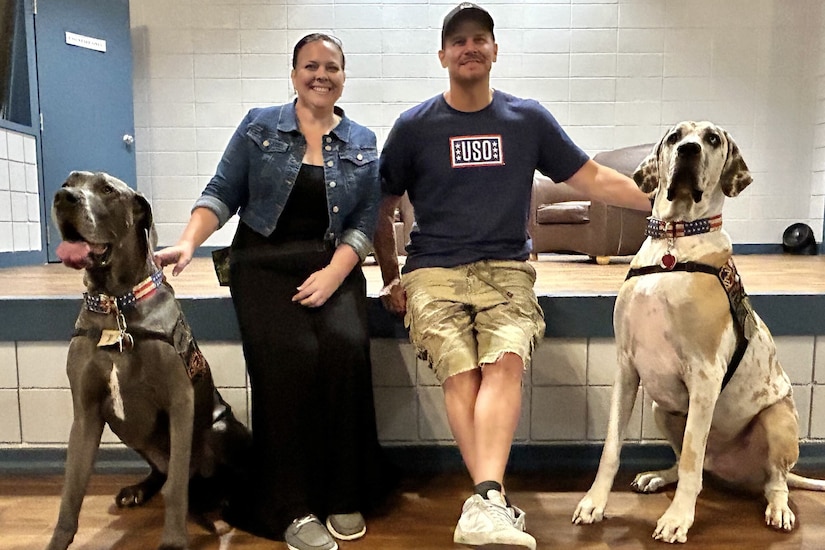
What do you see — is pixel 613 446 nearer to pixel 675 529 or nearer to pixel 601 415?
pixel 675 529

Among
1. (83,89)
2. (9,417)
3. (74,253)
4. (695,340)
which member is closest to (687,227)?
(695,340)

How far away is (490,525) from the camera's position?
1.43 m

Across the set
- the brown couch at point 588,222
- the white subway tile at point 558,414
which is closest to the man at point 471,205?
the white subway tile at point 558,414

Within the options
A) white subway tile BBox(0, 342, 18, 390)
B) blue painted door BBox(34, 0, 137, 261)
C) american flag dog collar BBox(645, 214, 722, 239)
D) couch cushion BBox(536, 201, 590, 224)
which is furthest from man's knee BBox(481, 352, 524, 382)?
blue painted door BBox(34, 0, 137, 261)

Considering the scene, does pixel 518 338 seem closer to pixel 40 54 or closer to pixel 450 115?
pixel 450 115

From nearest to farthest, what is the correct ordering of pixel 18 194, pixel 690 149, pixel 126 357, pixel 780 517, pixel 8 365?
pixel 126 357 → pixel 690 149 → pixel 780 517 → pixel 8 365 → pixel 18 194

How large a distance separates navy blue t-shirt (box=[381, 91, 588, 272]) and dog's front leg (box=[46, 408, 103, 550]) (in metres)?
0.94

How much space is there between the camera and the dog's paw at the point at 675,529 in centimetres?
161

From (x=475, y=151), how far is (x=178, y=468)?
3.73 feet

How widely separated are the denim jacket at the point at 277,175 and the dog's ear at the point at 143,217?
0.73 feet

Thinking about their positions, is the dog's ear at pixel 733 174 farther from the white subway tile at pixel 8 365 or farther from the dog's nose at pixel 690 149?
the white subway tile at pixel 8 365

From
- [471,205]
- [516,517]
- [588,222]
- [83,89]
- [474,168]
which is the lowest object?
[516,517]

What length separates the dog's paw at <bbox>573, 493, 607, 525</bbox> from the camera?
1.72 metres

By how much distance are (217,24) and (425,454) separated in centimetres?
437
